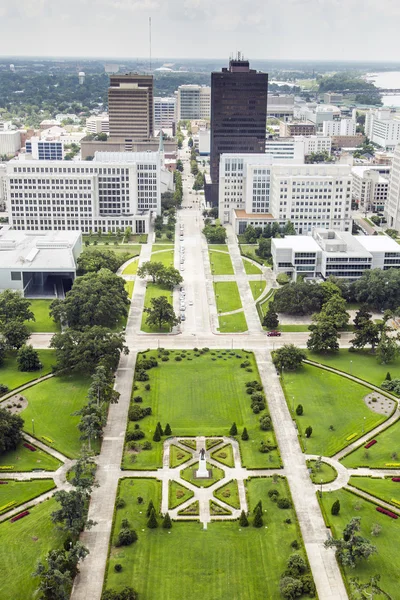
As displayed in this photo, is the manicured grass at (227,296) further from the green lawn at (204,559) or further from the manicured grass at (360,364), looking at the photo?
the green lawn at (204,559)

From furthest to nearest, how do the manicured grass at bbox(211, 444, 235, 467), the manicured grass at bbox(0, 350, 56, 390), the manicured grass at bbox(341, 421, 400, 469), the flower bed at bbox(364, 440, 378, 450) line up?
1. the manicured grass at bbox(0, 350, 56, 390)
2. the flower bed at bbox(364, 440, 378, 450)
3. the manicured grass at bbox(211, 444, 235, 467)
4. the manicured grass at bbox(341, 421, 400, 469)

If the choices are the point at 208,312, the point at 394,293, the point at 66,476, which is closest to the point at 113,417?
the point at 66,476

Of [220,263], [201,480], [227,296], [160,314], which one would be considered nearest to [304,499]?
[201,480]

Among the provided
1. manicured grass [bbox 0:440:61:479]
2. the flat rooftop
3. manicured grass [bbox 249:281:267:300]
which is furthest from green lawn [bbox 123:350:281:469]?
the flat rooftop

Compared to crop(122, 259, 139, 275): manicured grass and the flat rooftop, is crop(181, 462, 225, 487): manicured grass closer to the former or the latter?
the flat rooftop

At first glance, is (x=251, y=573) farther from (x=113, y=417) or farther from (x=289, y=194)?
(x=289, y=194)

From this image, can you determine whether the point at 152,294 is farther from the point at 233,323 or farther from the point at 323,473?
the point at 323,473
